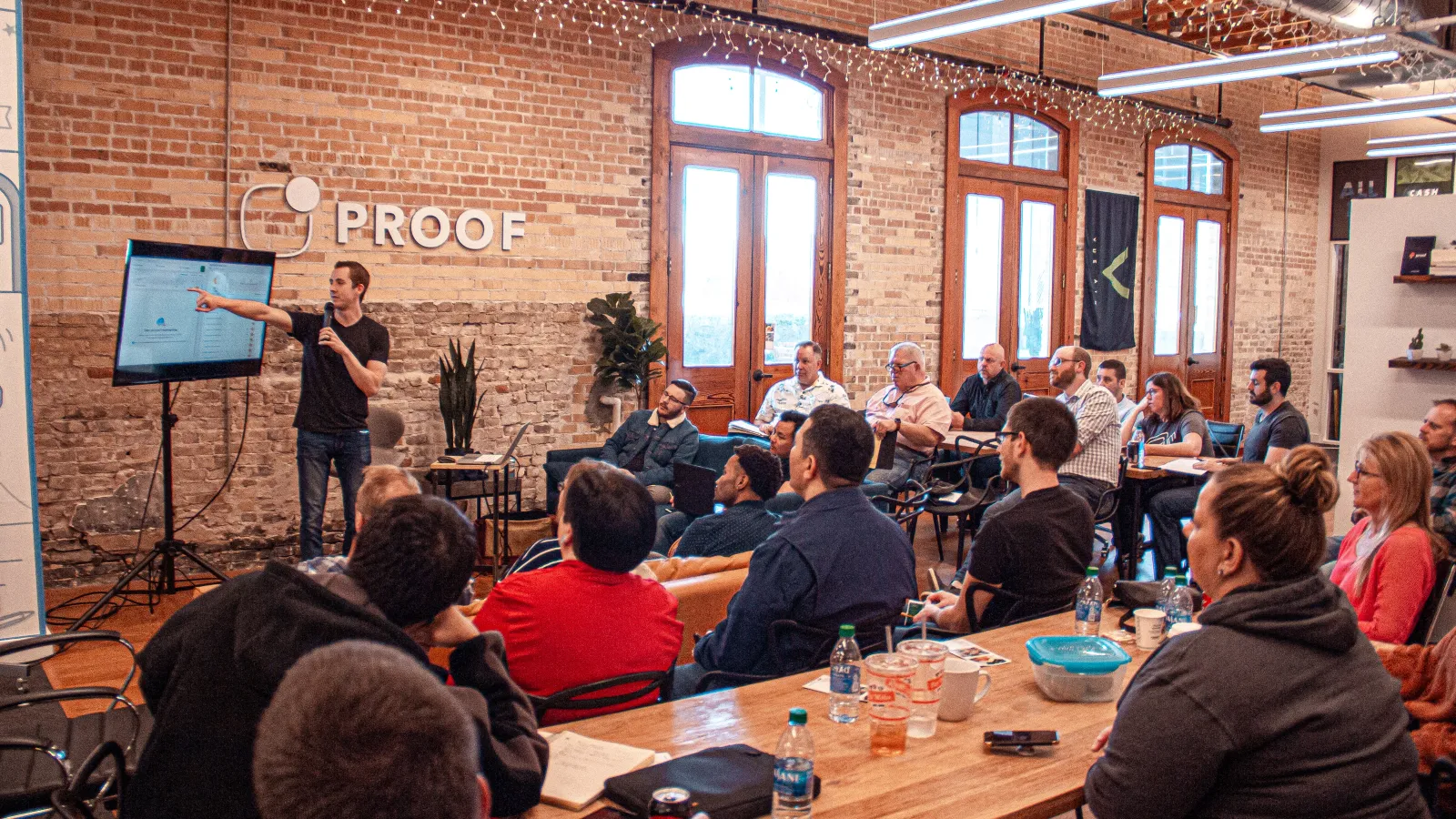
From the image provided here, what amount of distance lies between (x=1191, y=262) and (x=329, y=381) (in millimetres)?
10539

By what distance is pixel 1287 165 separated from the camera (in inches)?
568

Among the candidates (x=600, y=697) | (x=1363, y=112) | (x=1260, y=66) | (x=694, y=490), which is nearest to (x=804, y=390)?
(x=694, y=490)

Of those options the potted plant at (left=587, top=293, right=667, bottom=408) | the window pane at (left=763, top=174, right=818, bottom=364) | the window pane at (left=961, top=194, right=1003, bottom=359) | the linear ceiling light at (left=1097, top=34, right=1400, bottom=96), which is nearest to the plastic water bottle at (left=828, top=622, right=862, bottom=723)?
the potted plant at (left=587, top=293, right=667, bottom=408)

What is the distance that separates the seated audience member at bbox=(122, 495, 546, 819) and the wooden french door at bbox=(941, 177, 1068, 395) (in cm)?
879

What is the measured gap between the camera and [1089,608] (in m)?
3.24

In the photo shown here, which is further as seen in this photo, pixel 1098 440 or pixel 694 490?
pixel 1098 440

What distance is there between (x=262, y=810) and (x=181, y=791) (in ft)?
3.08

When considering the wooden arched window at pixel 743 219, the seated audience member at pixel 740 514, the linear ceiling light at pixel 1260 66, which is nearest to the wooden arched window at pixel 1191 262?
the linear ceiling light at pixel 1260 66

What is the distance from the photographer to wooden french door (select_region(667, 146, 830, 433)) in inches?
344

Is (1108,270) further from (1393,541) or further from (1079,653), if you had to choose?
(1079,653)

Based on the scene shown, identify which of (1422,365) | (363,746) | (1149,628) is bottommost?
(1149,628)

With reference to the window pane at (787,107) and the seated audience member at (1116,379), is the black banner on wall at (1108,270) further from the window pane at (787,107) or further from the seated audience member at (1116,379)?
the window pane at (787,107)

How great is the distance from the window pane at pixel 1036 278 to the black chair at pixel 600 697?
30.1ft

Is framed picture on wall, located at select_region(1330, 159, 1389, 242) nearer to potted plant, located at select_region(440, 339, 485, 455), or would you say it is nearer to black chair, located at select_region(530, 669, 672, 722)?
potted plant, located at select_region(440, 339, 485, 455)
